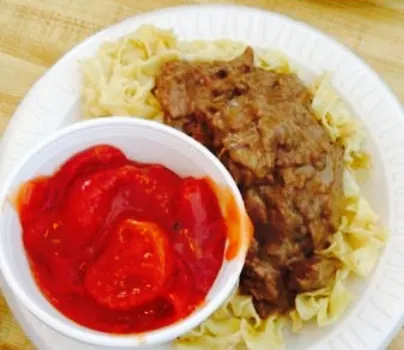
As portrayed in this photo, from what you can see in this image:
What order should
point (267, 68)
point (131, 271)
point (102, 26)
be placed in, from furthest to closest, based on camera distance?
point (102, 26), point (267, 68), point (131, 271)

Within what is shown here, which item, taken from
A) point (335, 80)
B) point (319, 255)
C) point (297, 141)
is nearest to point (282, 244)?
point (319, 255)

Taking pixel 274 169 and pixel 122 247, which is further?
pixel 274 169

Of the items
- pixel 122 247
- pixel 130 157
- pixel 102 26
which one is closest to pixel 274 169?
pixel 130 157

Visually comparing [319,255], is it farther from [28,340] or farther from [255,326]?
[28,340]

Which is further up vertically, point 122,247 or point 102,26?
point 122,247

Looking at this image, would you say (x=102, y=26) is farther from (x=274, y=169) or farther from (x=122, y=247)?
(x=122, y=247)
